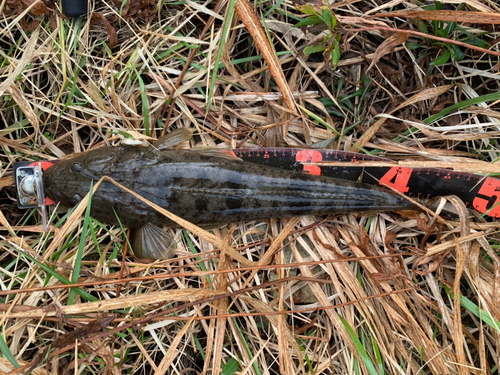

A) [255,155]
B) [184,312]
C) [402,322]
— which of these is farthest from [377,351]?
[255,155]

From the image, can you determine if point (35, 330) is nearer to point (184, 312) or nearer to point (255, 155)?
point (184, 312)

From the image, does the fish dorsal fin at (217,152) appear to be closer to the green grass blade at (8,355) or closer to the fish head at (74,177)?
the fish head at (74,177)

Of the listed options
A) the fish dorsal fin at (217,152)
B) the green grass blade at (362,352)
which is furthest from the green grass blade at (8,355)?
the green grass blade at (362,352)

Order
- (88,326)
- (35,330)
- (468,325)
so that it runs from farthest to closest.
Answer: (468,325)
(35,330)
(88,326)

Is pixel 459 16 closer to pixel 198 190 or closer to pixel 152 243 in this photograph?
pixel 198 190

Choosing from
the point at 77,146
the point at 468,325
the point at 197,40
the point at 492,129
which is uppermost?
the point at 197,40

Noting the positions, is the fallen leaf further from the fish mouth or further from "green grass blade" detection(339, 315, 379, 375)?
the fish mouth

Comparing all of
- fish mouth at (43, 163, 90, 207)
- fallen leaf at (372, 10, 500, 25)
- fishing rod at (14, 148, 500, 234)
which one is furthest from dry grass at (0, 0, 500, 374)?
fish mouth at (43, 163, 90, 207)
